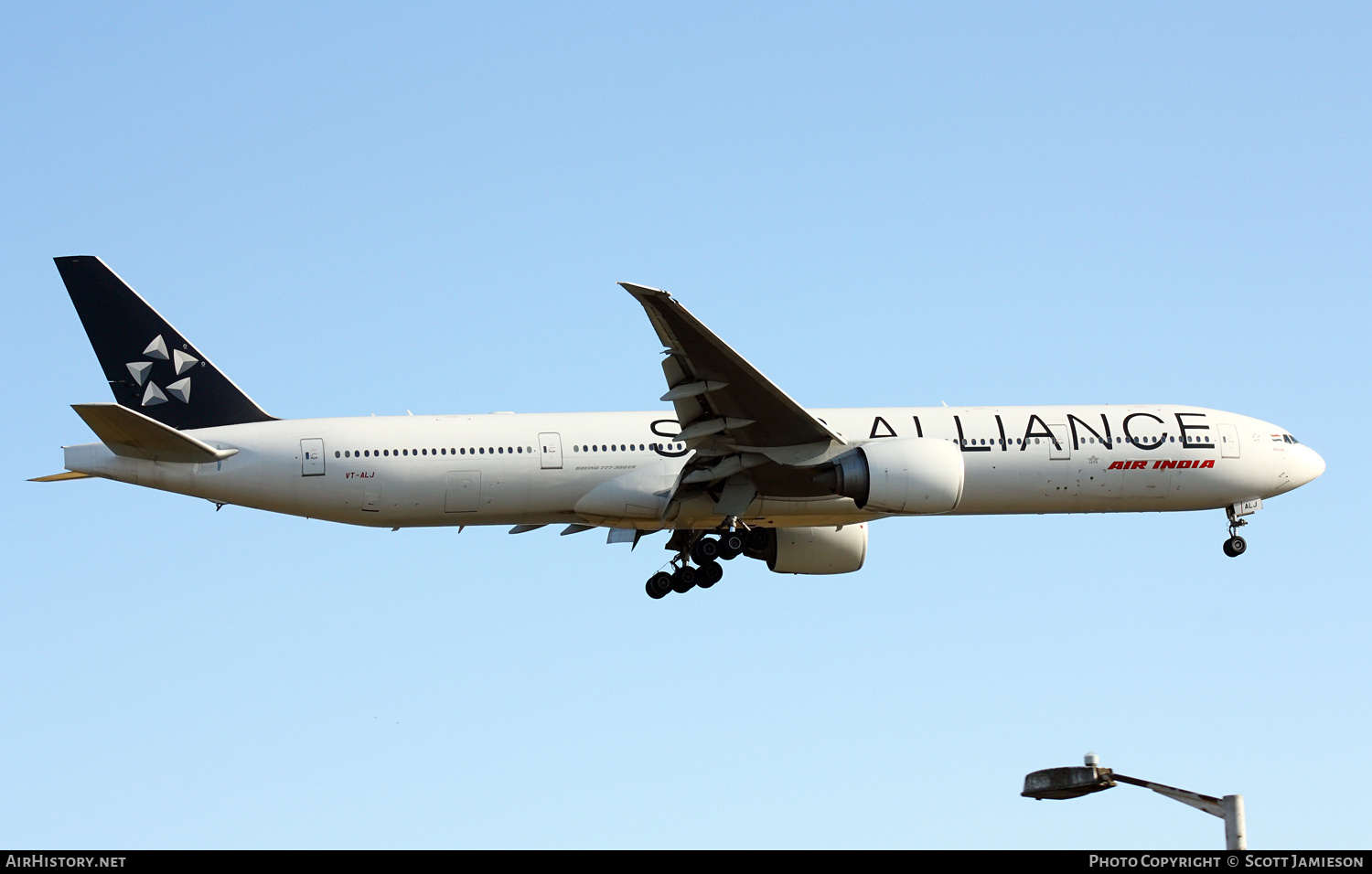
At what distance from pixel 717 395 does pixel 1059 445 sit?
9466 millimetres

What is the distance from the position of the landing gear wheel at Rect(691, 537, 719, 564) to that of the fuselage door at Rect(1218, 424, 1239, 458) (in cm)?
1332

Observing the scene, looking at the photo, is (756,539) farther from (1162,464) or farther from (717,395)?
(1162,464)

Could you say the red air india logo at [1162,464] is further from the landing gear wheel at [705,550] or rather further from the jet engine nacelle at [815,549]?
the landing gear wheel at [705,550]

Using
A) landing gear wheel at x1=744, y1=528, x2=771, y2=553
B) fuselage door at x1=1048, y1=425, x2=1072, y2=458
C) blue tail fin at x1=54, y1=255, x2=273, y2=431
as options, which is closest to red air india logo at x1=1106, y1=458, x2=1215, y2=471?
fuselage door at x1=1048, y1=425, x2=1072, y2=458

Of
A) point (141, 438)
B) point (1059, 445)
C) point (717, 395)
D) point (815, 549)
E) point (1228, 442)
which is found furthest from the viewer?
point (815, 549)

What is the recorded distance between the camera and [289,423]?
38219 millimetres

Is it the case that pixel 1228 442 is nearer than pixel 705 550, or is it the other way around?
pixel 705 550

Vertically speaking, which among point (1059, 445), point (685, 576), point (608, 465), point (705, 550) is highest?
point (1059, 445)

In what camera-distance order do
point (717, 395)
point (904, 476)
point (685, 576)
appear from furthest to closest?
point (685, 576) < point (904, 476) < point (717, 395)

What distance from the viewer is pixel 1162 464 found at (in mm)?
39844

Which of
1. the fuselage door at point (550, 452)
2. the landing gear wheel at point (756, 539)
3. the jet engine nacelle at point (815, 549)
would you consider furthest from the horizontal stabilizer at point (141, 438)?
the jet engine nacelle at point (815, 549)

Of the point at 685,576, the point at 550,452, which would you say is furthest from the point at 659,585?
the point at 550,452
